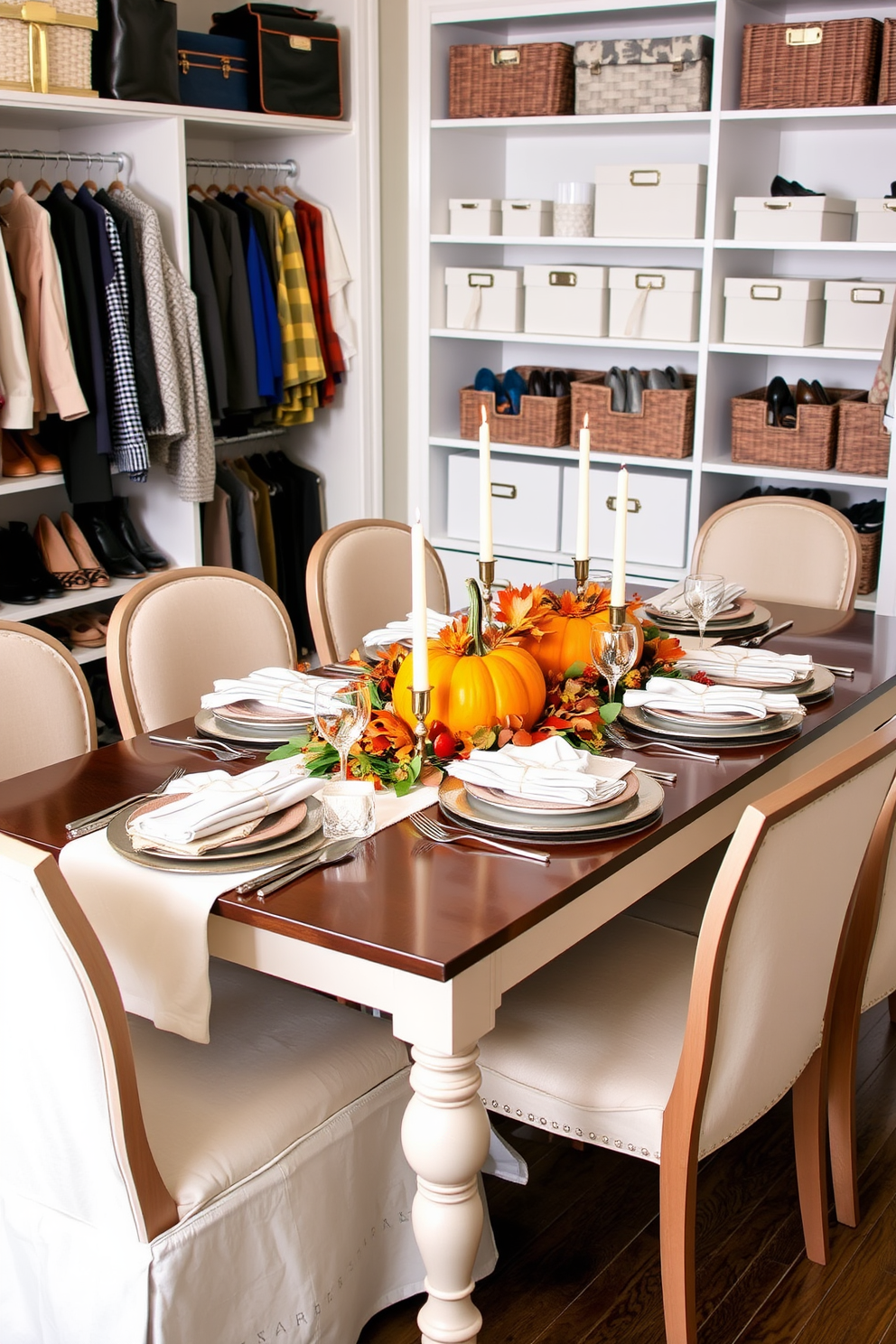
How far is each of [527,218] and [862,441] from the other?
1.24 m

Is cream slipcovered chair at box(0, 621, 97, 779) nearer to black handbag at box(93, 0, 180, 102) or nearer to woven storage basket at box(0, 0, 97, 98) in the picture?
woven storage basket at box(0, 0, 97, 98)

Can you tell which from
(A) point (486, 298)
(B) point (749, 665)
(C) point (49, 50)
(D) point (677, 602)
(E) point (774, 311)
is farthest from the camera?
(A) point (486, 298)

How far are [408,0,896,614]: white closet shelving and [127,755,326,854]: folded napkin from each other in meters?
2.39

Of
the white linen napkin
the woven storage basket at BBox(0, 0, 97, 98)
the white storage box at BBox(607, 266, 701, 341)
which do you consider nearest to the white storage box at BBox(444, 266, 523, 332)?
the white storage box at BBox(607, 266, 701, 341)

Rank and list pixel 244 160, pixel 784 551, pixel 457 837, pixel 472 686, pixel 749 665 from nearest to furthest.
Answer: pixel 457 837 < pixel 472 686 < pixel 749 665 < pixel 784 551 < pixel 244 160

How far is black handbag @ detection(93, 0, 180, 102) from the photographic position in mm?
3404

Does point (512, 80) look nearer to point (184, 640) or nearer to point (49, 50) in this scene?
point (49, 50)

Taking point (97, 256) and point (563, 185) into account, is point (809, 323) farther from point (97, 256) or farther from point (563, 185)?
point (97, 256)

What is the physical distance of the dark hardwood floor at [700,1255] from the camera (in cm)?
184


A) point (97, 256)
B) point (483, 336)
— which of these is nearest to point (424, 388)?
point (483, 336)

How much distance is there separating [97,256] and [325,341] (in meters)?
0.93

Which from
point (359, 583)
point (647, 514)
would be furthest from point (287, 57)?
Answer: point (359, 583)

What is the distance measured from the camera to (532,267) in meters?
4.15

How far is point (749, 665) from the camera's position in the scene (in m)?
2.27
